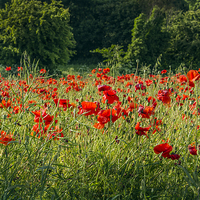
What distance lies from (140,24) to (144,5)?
10.1 m

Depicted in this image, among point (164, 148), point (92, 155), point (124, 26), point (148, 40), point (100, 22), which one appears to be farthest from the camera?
point (100, 22)

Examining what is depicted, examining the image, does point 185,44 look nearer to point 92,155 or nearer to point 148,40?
point 148,40

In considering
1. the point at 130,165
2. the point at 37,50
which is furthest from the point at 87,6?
the point at 130,165

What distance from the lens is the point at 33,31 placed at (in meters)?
9.98

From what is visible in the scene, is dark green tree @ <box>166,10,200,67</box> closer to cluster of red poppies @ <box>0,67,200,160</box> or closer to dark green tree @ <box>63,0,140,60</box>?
dark green tree @ <box>63,0,140,60</box>

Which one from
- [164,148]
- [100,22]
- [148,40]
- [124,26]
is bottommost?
[148,40]

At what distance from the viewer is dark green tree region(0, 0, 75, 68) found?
10.0 m

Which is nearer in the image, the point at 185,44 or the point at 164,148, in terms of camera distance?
the point at 164,148

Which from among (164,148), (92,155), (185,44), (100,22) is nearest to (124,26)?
(100,22)

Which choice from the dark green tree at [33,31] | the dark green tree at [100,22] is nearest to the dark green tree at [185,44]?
the dark green tree at [100,22]

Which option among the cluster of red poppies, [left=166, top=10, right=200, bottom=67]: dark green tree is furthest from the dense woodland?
the cluster of red poppies

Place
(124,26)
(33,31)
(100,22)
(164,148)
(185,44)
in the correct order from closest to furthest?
(164,148) → (33,31) → (185,44) → (124,26) → (100,22)

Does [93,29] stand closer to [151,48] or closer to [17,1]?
[151,48]

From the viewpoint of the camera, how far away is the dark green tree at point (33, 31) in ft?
32.9
